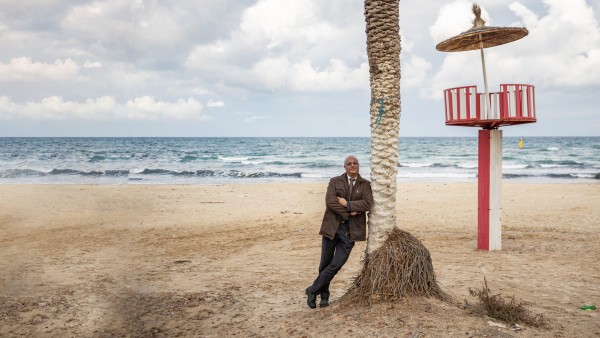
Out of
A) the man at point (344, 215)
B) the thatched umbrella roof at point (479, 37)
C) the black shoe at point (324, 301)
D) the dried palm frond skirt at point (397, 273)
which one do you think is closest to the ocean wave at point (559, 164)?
the thatched umbrella roof at point (479, 37)

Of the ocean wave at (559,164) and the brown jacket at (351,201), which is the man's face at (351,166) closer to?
the brown jacket at (351,201)

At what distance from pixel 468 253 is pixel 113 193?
608 inches

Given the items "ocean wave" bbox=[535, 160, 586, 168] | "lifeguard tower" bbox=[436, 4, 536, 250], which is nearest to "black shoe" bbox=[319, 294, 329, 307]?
"lifeguard tower" bbox=[436, 4, 536, 250]

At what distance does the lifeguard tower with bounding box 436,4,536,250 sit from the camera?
8922mm

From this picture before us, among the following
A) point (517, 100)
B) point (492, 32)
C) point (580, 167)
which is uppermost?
point (492, 32)

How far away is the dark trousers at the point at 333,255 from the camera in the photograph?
6141 millimetres

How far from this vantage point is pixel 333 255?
6324 millimetres

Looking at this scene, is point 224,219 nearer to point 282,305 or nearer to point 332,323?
point 282,305

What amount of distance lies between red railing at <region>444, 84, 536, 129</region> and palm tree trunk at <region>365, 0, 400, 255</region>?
334 centimetres

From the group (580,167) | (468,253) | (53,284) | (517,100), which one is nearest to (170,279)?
(53,284)

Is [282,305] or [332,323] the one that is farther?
[282,305]

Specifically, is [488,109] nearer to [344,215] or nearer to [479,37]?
[479,37]

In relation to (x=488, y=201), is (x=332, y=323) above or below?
below

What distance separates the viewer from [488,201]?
9.72m
